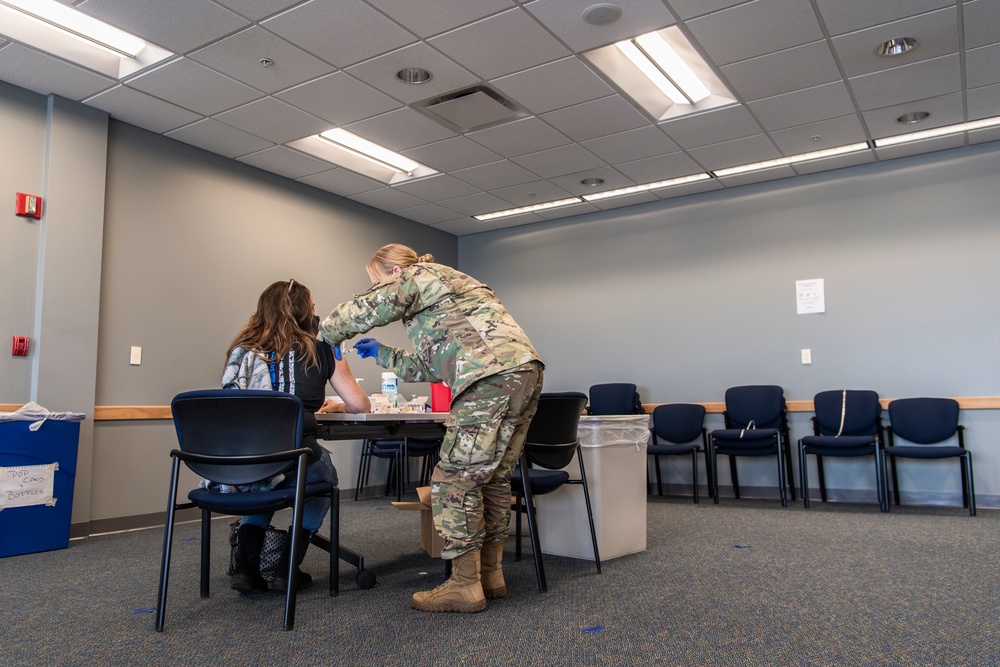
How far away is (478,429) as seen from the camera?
2.44 metres

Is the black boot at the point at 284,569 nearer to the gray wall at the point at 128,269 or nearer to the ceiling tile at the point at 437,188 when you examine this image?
the gray wall at the point at 128,269

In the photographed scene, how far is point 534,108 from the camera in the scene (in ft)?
15.7

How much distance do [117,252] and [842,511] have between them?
5.47m

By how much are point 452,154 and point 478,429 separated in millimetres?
3636

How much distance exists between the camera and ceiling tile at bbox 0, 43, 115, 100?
3951 mm

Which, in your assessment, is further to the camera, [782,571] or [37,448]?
[37,448]

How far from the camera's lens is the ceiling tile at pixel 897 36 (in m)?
3.77

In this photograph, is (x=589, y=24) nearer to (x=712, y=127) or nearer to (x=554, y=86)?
(x=554, y=86)

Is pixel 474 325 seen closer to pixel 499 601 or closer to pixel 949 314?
pixel 499 601

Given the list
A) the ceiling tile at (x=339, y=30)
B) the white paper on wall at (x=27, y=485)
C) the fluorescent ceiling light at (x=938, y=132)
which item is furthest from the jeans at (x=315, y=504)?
the fluorescent ceiling light at (x=938, y=132)

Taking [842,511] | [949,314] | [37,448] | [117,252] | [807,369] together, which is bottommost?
[842,511]

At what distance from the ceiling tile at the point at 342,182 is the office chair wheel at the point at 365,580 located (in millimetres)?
3900

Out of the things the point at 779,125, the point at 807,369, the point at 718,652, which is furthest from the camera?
the point at 807,369

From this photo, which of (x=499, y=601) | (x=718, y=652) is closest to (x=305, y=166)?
(x=499, y=601)
